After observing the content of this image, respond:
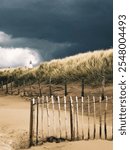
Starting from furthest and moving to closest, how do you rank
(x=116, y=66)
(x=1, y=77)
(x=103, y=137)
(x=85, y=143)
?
1. (x=1, y=77)
2. (x=103, y=137)
3. (x=85, y=143)
4. (x=116, y=66)

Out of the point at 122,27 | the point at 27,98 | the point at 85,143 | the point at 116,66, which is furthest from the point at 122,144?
the point at 27,98

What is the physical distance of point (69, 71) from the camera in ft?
142

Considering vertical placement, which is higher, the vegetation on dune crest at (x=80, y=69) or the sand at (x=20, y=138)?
the vegetation on dune crest at (x=80, y=69)

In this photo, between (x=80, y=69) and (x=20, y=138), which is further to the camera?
(x=80, y=69)

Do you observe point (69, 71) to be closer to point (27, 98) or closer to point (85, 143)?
point (27, 98)

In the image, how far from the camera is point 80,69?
42000 millimetres

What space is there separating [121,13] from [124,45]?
604 millimetres

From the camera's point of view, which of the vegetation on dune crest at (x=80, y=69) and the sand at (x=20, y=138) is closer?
the sand at (x=20, y=138)

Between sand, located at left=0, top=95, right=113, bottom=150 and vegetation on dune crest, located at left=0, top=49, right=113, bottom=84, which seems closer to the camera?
sand, located at left=0, top=95, right=113, bottom=150

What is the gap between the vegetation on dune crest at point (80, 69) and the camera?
3772cm

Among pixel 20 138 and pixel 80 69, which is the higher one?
pixel 80 69

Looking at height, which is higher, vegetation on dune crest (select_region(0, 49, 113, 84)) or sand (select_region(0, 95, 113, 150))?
vegetation on dune crest (select_region(0, 49, 113, 84))

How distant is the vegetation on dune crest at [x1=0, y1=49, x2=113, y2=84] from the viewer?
37719mm

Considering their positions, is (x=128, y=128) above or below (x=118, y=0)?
below
